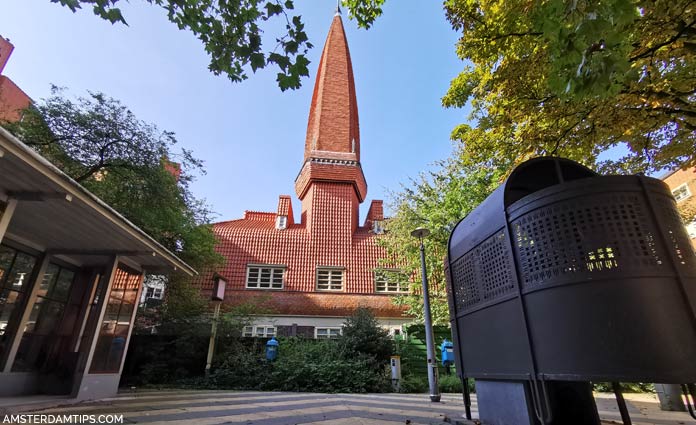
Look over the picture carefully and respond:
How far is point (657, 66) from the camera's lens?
5.25 meters

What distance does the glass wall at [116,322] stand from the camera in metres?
7.10

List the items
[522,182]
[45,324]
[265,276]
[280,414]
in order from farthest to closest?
[265,276], [45,324], [280,414], [522,182]

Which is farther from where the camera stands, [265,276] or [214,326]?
[265,276]

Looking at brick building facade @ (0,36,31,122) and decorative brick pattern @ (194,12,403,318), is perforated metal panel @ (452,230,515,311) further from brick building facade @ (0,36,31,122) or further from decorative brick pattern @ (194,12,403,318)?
brick building facade @ (0,36,31,122)

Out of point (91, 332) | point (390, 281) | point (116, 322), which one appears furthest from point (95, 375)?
point (390, 281)

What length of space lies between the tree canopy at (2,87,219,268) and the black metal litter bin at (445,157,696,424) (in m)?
10.0

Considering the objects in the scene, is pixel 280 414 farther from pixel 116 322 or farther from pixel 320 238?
pixel 320 238

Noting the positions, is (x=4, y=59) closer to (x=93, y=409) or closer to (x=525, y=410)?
(x=93, y=409)

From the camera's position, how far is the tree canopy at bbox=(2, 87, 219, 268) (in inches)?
366

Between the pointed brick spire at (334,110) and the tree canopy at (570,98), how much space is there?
55.2ft

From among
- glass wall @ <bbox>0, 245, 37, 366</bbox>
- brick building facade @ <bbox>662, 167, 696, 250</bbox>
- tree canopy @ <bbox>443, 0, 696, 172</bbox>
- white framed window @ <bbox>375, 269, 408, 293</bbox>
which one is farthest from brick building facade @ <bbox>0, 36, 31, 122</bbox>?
brick building facade @ <bbox>662, 167, 696, 250</bbox>

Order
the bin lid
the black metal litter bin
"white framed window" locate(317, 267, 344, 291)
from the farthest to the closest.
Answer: "white framed window" locate(317, 267, 344, 291), the bin lid, the black metal litter bin

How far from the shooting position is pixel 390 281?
712 inches

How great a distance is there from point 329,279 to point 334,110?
13.2 m
